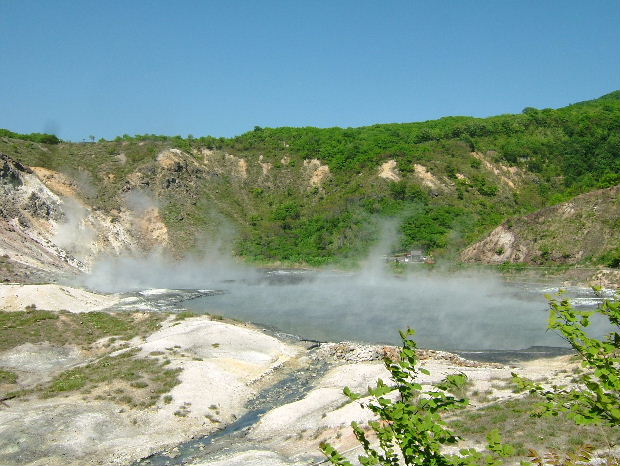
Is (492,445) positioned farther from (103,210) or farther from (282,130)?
(282,130)

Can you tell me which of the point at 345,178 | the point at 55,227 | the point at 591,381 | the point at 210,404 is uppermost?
the point at 345,178

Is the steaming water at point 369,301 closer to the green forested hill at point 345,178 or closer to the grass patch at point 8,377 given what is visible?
the green forested hill at point 345,178

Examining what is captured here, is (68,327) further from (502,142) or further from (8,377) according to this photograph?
(502,142)

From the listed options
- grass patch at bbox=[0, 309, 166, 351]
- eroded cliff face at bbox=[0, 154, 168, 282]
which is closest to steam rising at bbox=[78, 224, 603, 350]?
eroded cliff face at bbox=[0, 154, 168, 282]

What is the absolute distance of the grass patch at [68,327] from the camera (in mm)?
30922

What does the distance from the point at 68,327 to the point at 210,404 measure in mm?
15869

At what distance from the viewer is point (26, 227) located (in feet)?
205

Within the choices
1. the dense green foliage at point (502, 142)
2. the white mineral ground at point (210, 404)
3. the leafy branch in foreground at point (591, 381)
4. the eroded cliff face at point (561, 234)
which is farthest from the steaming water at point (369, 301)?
the dense green foliage at point (502, 142)

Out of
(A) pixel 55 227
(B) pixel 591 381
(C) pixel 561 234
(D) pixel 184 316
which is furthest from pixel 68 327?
(C) pixel 561 234

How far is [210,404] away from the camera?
22125 millimetres

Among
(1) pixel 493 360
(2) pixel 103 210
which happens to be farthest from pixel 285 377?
(2) pixel 103 210

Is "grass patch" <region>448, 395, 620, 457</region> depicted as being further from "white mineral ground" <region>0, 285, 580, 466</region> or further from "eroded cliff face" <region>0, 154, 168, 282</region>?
"eroded cliff face" <region>0, 154, 168, 282</region>

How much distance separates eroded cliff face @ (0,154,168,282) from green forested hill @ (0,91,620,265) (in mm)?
2355

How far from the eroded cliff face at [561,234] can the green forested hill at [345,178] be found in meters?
5.88
